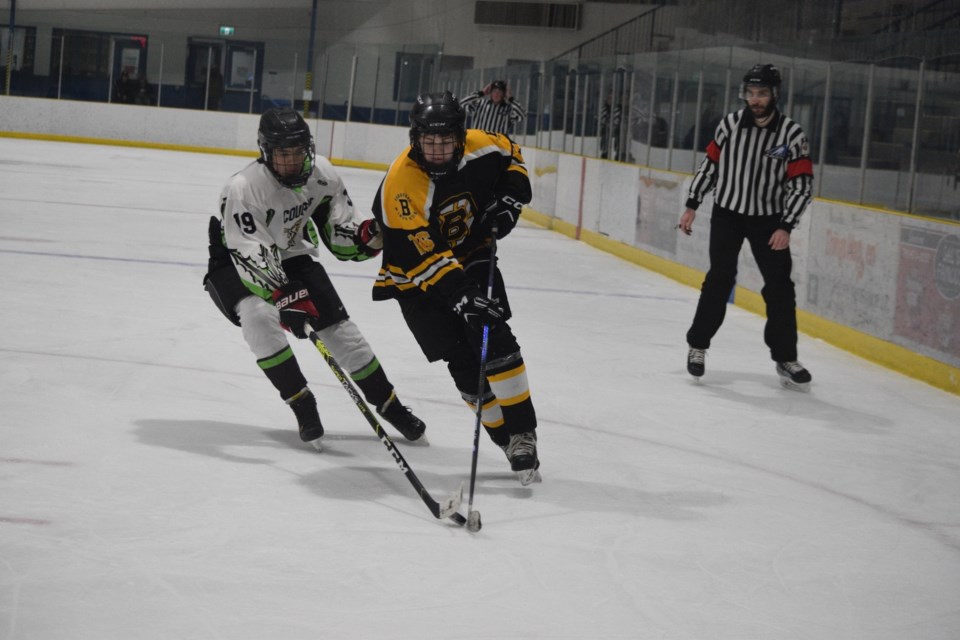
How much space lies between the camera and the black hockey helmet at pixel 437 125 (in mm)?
3092

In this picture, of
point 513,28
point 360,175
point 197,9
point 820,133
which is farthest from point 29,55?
point 820,133

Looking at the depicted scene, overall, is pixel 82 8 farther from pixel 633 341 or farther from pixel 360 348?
pixel 360 348

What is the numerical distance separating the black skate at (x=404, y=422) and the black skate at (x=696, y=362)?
64.6 inches

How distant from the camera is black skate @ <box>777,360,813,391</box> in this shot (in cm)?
489

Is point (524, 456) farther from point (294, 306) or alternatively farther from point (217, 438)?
point (217, 438)

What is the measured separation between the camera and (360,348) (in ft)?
12.2

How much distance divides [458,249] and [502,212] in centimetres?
17

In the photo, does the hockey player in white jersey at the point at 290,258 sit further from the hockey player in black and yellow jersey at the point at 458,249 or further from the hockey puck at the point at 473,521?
the hockey puck at the point at 473,521

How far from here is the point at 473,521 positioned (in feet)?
9.34

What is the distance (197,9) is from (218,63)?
106 inches

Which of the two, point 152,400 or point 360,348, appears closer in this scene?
point 360,348

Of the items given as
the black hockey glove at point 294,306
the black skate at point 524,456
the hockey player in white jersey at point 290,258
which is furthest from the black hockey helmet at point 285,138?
the black skate at point 524,456

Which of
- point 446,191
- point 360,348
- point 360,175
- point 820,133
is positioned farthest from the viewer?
point 360,175

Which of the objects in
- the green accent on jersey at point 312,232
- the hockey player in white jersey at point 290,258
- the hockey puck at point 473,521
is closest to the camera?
the hockey puck at point 473,521
